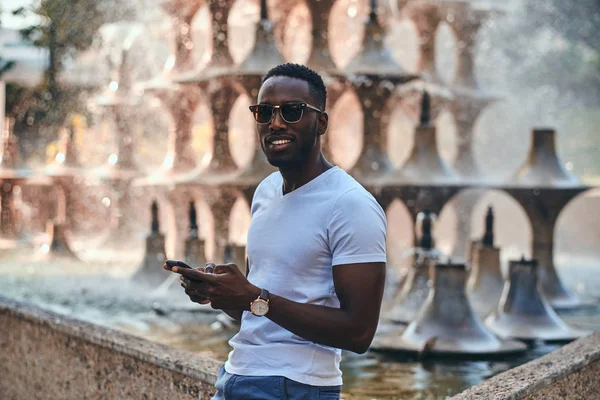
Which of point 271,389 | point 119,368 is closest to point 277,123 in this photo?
point 271,389

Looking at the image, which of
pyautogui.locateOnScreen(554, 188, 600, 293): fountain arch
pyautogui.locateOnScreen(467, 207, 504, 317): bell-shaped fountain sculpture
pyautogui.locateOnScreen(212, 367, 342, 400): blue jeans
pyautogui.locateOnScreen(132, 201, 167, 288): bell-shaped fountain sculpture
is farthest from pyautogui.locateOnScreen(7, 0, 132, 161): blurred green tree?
pyautogui.locateOnScreen(212, 367, 342, 400): blue jeans

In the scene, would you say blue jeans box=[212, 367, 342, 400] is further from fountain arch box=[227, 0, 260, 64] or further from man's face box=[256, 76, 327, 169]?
fountain arch box=[227, 0, 260, 64]

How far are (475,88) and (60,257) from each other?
6.15m

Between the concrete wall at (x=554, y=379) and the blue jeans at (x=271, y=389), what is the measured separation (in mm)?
1242

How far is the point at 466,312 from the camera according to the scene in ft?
25.5

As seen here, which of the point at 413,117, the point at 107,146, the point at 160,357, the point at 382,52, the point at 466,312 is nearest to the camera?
the point at 160,357

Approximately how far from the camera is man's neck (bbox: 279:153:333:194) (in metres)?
2.97

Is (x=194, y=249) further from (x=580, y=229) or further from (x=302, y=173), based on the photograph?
(x=580, y=229)

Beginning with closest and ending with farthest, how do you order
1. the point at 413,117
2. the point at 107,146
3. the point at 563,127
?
the point at 413,117
the point at 107,146
the point at 563,127

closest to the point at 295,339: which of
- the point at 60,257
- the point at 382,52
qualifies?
the point at 382,52

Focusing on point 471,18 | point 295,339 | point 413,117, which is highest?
point 471,18

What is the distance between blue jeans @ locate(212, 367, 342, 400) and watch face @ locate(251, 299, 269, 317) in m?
0.21

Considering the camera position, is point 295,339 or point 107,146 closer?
point 295,339

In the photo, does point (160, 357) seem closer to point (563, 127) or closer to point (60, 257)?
point (60, 257)
